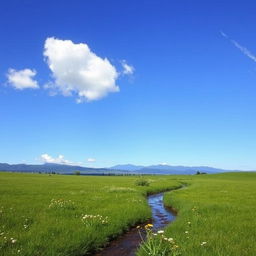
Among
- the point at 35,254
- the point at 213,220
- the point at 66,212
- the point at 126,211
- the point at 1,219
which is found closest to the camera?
the point at 35,254

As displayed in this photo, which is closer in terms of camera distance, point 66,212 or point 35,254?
point 35,254

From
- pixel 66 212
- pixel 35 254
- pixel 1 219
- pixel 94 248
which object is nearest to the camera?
pixel 35 254

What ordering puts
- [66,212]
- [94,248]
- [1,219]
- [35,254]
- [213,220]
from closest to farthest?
[35,254] < [94,248] < [1,219] < [213,220] < [66,212]

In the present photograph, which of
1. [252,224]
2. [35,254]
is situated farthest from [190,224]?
[35,254]

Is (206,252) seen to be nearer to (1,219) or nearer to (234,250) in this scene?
(234,250)

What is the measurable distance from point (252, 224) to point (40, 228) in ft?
37.7

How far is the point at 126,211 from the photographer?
2306cm

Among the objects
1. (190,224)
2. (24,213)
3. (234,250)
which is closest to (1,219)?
(24,213)

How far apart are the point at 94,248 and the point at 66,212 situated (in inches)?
249

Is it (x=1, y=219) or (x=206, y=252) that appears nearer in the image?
(x=206, y=252)

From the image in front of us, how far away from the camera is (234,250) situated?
12.2 meters

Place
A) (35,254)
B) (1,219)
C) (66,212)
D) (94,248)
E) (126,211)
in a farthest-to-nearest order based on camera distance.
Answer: (126,211) < (66,212) < (1,219) < (94,248) < (35,254)

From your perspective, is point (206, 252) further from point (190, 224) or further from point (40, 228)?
point (40, 228)

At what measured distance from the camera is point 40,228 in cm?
1538
